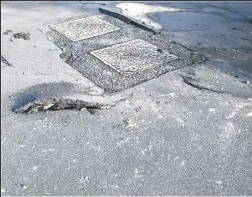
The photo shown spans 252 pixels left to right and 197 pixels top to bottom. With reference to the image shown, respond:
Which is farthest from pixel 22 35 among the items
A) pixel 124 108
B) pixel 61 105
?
pixel 124 108

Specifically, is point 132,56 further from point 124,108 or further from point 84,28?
point 84,28

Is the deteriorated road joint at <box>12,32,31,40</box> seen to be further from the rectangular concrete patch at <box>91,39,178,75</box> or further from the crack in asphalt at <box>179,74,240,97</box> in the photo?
the crack in asphalt at <box>179,74,240,97</box>

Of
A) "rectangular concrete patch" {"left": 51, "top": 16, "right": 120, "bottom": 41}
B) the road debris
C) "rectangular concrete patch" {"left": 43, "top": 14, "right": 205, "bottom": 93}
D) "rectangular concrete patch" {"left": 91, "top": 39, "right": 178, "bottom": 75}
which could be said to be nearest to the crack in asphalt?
"rectangular concrete patch" {"left": 43, "top": 14, "right": 205, "bottom": 93}

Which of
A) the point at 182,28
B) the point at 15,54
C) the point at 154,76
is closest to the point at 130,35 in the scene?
the point at 182,28

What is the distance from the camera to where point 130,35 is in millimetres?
6570

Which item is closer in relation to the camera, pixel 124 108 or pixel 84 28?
pixel 124 108

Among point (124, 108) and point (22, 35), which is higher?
point (22, 35)

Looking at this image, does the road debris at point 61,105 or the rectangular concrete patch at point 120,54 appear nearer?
the road debris at point 61,105

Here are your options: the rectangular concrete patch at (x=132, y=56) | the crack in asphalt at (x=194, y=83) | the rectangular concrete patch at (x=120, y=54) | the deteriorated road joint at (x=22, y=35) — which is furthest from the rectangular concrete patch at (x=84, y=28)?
the crack in asphalt at (x=194, y=83)

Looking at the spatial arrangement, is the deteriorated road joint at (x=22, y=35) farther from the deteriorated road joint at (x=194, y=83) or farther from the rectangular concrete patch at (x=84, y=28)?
the deteriorated road joint at (x=194, y=83)

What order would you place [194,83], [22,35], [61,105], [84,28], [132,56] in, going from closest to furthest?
[61,105]
[194,83]
[132,56]
[22,35]
[84,28]

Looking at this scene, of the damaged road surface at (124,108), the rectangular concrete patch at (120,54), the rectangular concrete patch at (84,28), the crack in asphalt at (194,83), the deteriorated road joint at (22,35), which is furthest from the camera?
the rectangular concrete patch at (84,28)

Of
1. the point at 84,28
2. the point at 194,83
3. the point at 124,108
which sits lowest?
the point at 124,108

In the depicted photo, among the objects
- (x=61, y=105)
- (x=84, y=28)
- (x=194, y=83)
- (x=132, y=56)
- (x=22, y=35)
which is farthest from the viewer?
(x=84, y=28)
